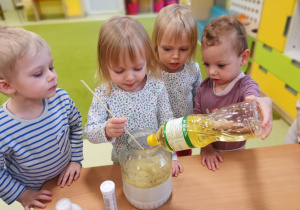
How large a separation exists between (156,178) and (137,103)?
276mm

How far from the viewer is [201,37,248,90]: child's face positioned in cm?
77

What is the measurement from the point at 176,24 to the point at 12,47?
0.53 meters

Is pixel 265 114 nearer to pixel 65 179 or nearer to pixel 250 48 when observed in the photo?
pixel 65 179

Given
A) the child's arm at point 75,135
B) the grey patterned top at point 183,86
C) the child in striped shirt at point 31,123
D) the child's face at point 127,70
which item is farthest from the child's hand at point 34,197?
the grey patterned top at point 183,86

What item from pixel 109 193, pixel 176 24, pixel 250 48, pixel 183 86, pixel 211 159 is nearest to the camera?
pixel 109 193

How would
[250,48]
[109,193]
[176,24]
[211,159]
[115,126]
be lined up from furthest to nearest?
1. [250,48]
2. [176,24]
3. [211,159]
4. [115,126]
5. [109,193]

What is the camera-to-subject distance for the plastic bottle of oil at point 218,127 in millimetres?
534

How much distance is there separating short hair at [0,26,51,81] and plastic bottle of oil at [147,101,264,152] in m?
0.39

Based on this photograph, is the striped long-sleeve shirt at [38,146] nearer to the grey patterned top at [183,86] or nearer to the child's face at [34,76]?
the child's face at [34,76]

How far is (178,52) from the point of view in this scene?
2.86 feet

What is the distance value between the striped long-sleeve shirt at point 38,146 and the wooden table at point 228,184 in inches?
2.8

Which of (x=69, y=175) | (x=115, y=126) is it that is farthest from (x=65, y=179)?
(x=115, y=126)

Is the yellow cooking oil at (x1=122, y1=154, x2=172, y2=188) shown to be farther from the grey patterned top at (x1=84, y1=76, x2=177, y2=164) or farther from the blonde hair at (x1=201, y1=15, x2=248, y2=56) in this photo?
the blonde hair at (x1=201, y1=15, x2=248, y2=56)

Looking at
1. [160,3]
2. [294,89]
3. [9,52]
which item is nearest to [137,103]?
[9,52]
